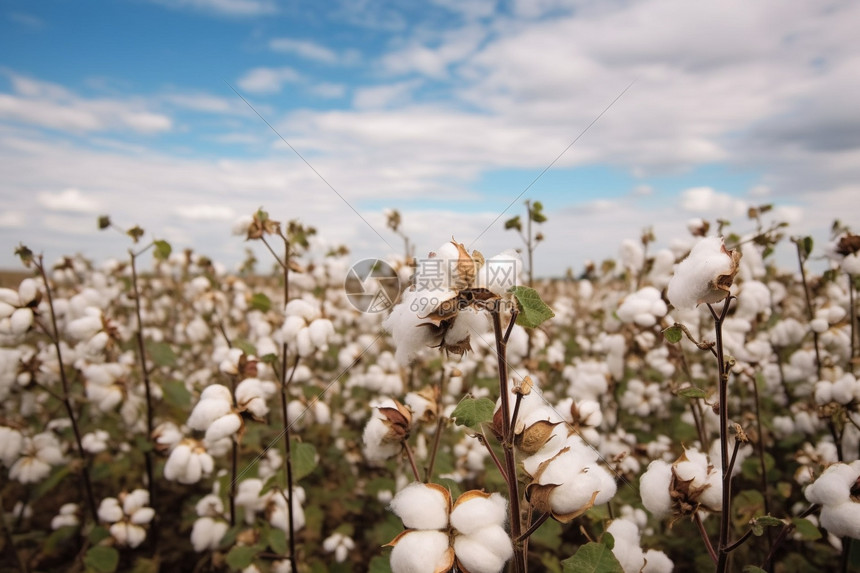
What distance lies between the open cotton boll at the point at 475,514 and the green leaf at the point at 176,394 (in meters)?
2.92

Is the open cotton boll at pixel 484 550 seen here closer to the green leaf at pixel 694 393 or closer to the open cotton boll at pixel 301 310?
the green leaf at pixel 694 393

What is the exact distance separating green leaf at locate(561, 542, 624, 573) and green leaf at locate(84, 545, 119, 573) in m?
3.36

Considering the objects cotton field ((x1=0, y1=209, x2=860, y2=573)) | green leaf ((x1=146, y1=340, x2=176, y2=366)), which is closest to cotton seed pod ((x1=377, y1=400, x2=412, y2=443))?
cotton field ((x1=0, y1=209, x2=860, y2=573))

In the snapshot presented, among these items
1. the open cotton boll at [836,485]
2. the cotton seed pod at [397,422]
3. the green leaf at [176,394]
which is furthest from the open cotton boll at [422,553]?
the green leaf at [176,394]

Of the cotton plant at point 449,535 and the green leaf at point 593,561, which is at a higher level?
the cotton plant at point 449,535

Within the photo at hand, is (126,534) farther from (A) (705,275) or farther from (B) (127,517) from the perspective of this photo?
(A) (705,275)

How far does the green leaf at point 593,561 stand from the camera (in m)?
1.36

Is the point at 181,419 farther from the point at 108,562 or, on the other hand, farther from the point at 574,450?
the point at 574,450

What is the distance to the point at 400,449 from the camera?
1.83 meters

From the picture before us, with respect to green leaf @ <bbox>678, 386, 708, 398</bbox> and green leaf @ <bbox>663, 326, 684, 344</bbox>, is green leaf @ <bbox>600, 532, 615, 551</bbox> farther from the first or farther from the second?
green leaf @ <bbox>663, 326, 684, 344</bbox>

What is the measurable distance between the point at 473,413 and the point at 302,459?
1604 mm

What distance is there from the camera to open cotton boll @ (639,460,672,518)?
161 cm

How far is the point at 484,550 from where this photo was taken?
47.6 inches

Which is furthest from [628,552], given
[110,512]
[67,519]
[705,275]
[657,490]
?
[67,519]
